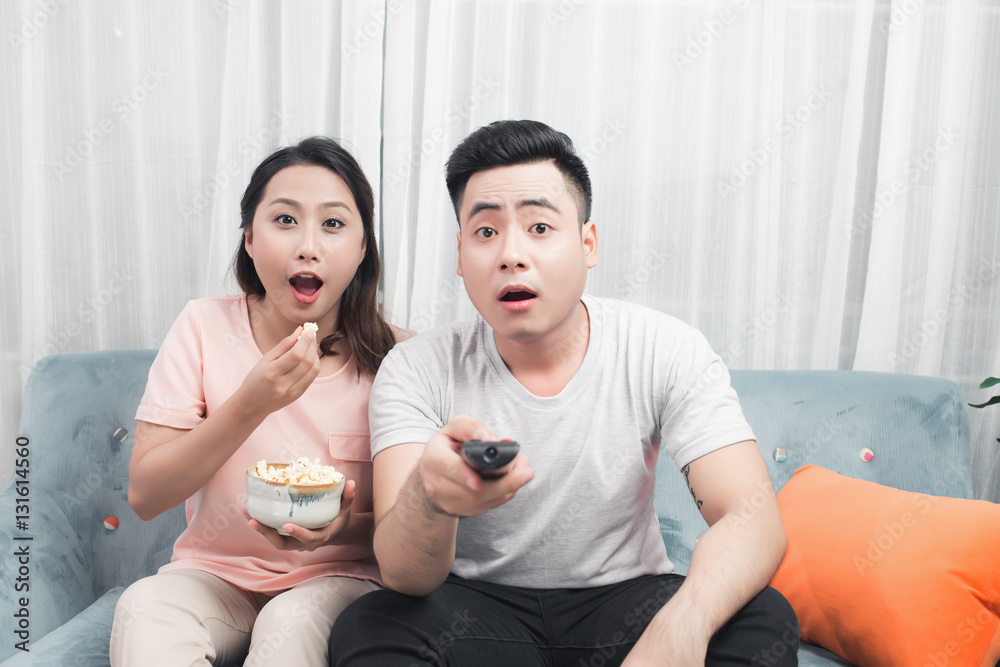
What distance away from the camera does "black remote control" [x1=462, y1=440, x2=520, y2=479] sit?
83cm

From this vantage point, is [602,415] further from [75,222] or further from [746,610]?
[75,222]

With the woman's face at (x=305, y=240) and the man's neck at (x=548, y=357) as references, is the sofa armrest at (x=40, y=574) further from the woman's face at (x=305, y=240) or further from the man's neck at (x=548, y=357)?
the man's neck at (x=548, y=357)

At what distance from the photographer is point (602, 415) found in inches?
50.1

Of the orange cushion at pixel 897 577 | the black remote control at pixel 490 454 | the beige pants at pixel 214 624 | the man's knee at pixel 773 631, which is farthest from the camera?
the orange cushion at pixel 897 577

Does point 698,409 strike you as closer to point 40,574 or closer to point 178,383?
point 178,383

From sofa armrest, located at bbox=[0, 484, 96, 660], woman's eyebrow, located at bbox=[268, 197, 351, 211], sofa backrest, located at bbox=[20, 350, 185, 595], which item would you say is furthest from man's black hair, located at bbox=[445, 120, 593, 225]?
sofa armrest, located at bbox=[0, 484, 96, 660]

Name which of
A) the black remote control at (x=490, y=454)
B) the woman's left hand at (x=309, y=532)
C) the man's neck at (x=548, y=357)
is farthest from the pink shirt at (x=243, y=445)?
the black remote control at (x=490, y=454)

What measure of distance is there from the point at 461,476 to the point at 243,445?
692 mm

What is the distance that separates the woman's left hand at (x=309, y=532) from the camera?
114 centimetres

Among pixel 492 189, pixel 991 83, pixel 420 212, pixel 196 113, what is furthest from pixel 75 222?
pixel 991 83

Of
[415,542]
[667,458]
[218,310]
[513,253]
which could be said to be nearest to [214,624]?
[415,542]

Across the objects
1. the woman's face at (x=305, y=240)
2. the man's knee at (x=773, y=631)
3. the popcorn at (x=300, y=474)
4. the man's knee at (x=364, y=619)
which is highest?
the woman's face at (x=305, y=240)

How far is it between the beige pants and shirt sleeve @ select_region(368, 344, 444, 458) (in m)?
0.28

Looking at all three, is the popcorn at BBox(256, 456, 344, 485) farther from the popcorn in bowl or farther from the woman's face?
the woman's face
